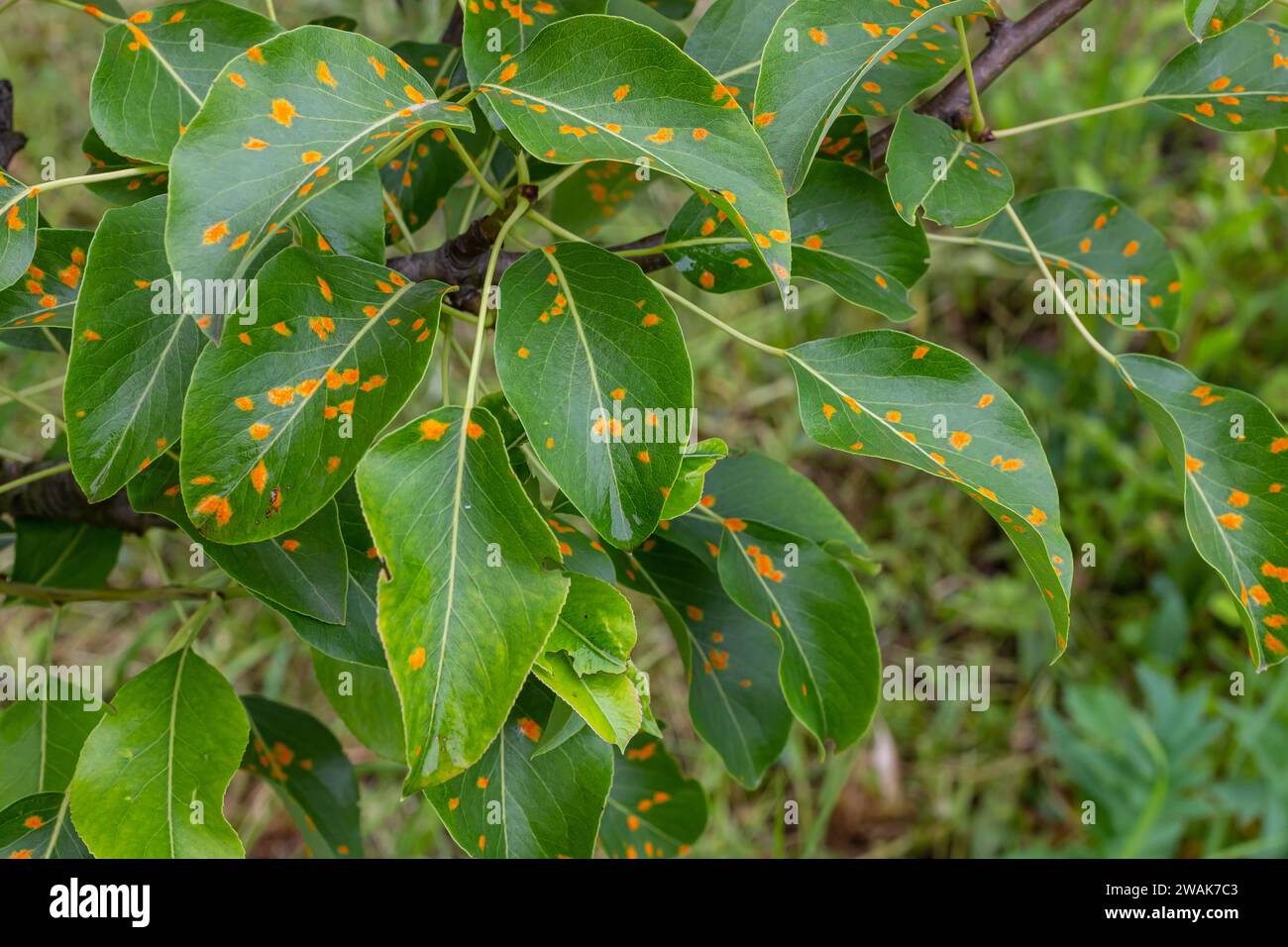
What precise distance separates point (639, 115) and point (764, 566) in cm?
38

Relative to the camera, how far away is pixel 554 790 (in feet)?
2.51

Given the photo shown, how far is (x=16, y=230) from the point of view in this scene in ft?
2.27

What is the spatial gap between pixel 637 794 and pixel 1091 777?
1.11 metres

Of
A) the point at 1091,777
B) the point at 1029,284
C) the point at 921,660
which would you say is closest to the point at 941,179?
the point at 1091,777

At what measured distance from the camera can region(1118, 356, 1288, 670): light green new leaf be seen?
75 cm

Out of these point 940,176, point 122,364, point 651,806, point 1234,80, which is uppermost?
point 1234,80

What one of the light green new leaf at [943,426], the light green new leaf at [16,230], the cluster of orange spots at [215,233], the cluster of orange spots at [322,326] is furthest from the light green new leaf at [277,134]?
the light green new leaf at [943,426]

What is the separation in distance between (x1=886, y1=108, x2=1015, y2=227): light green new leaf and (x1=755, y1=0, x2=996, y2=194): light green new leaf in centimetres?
8

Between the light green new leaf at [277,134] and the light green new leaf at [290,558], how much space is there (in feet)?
0.80

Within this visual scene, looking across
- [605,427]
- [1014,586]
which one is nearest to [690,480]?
[605,427]

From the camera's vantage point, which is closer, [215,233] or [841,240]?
[215,233]

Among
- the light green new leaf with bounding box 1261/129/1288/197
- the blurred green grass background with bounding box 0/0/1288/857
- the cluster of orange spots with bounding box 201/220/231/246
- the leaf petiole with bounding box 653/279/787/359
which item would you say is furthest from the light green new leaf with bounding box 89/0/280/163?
the blurred green grass background with bounding box 0/0/1288/857

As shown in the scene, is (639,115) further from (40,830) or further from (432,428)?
(40,830)

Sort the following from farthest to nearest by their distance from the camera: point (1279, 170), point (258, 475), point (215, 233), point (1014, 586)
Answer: point (1014, 586), point (1279, 170), point (258, 475), point (215, 233)
